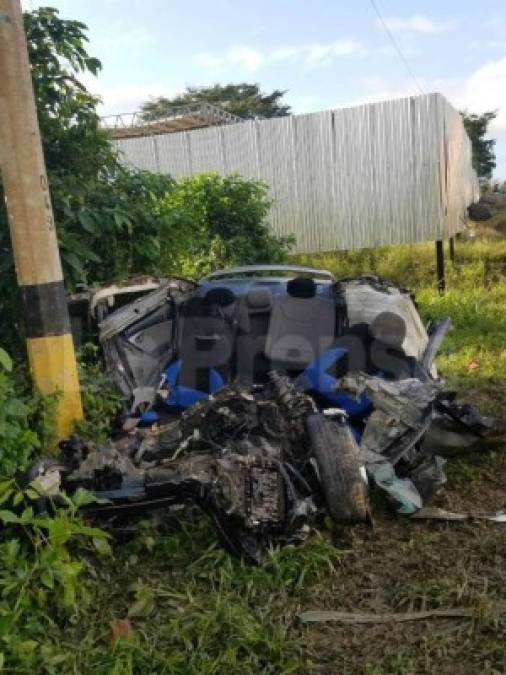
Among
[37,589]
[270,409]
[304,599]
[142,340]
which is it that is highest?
[142,340]

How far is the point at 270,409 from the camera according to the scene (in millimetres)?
3455

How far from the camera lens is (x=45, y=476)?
113 inches

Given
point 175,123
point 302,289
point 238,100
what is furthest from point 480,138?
point 302,289

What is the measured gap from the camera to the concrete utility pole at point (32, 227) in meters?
3.21

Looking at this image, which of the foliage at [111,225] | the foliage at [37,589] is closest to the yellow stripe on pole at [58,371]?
the foliage at [111,225]

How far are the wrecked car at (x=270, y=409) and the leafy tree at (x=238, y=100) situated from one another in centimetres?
3350

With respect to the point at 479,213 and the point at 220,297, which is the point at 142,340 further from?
the point at 479,213

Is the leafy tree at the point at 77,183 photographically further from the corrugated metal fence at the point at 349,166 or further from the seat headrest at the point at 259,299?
the corrugated metal fence at the point at 349,166

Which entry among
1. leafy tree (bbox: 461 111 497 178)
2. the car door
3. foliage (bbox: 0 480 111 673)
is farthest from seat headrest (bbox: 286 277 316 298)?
leafy tree (bbox: 461 111 497 178)

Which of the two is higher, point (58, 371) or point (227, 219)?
point (227, 219)

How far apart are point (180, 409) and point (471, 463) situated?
1765mm

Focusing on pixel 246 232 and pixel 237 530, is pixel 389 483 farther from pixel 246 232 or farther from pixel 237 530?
pixel 246 232

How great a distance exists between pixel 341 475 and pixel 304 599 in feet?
2.01

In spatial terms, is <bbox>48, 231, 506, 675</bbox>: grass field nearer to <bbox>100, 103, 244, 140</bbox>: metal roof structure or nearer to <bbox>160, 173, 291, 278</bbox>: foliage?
<bbox>160, 173, 291, 278</bbox>: foliage
